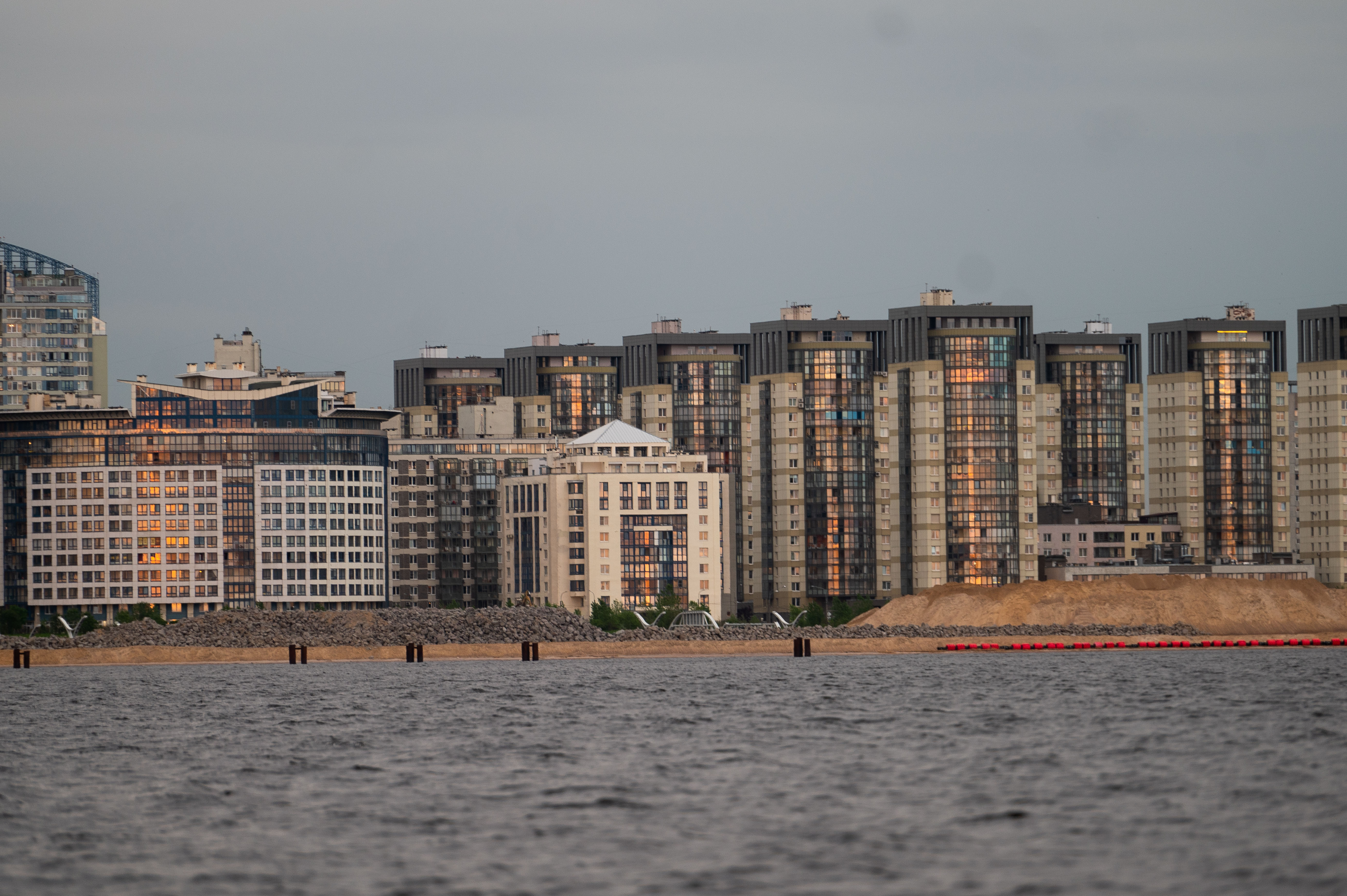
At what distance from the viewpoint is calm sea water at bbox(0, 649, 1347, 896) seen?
5319 cm

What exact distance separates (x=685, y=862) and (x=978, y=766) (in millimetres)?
26595

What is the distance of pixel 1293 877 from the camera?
5034cm

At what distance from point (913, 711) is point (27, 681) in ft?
294

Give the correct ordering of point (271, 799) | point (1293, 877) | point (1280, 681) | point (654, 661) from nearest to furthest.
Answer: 1. point (1293, 877)
2. point (271, 799)
3. point (1280, 681)
4. point (654, 661)

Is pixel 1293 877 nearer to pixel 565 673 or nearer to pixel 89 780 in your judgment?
pixel 89 780

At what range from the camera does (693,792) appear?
71.5 metres

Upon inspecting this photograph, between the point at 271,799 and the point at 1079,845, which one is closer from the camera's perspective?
the point at 1079,845

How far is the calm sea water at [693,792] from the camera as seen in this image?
2094 inches

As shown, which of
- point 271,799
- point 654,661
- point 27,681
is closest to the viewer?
point 271,799

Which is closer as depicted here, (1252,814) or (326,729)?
(1252,814)

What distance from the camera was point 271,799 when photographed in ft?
235

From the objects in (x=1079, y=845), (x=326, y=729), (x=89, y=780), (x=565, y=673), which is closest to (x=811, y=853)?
(x=1079, y=845)

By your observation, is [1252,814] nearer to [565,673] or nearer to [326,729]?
[326,729]

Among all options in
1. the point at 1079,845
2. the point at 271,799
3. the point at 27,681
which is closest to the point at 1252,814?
the point at 1079,845
